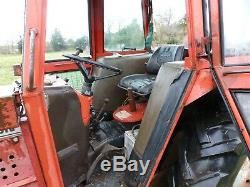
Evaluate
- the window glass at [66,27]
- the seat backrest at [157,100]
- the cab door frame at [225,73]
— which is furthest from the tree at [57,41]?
the cab door frame at [225,73]

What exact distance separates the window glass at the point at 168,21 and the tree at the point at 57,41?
1101 millimetres

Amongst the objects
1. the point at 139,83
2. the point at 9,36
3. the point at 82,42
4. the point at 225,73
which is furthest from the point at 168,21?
the point at 225,73

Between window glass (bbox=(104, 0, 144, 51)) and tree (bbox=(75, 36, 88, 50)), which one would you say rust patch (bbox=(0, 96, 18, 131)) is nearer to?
tree (bbox=(75, 36, 88, 50))

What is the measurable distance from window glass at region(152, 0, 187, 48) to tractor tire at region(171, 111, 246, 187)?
1.63m

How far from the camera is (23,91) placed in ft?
3.84

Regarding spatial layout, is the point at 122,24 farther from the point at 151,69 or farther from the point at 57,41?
the point at 57,41

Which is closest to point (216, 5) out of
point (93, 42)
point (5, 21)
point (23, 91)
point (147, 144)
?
point (147, 144)

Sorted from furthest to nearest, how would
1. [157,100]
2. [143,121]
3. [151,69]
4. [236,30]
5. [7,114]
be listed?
[151,69]
[143,121]
[157,100]
[236,30]
[7,114]

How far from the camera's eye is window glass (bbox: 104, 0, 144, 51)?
3.03 meters

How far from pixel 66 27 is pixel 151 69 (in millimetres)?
890

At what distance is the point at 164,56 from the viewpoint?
276 centimetres

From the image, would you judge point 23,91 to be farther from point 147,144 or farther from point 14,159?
point 147,144

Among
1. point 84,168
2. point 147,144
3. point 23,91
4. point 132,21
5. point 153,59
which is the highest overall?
point 132,21

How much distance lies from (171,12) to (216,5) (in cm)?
227
